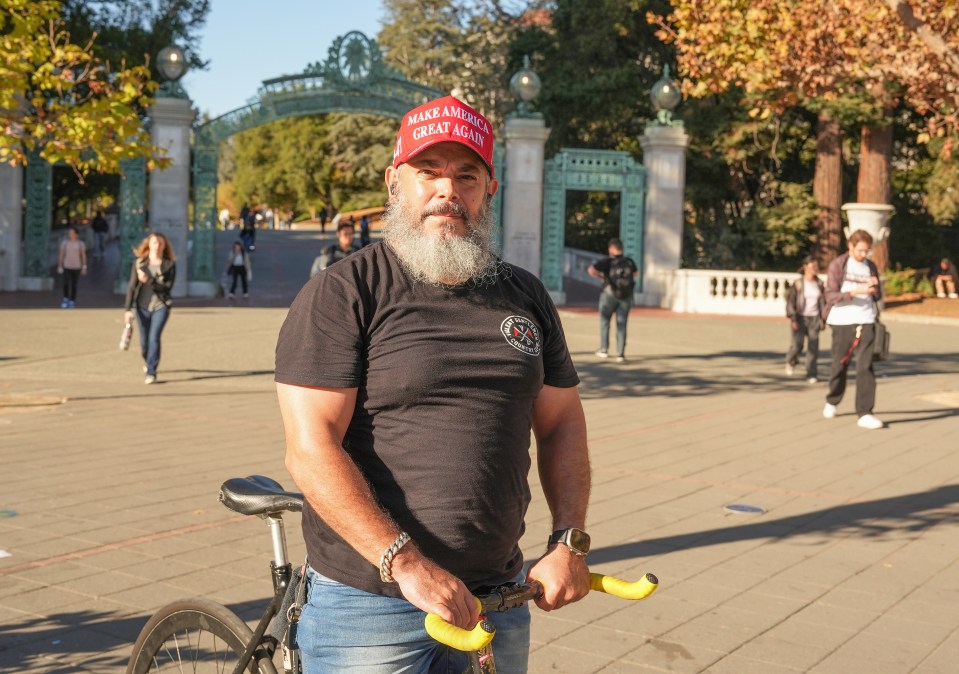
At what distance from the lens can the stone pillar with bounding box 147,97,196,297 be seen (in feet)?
81.7

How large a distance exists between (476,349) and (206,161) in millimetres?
23954

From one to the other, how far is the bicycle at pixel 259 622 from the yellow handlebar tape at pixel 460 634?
19 cm

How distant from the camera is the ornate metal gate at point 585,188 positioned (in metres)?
27.4

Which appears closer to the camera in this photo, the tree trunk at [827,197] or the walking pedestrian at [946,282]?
the walking pedestrian at [946,282]

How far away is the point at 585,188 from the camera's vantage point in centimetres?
2766

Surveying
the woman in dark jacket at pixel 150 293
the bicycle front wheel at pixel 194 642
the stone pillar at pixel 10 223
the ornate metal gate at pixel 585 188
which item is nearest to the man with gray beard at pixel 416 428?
the bicycle front wheel at pixel 194 642

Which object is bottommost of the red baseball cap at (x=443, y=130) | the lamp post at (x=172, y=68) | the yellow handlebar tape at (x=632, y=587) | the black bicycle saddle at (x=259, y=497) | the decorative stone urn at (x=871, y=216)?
the yellow handlebar tape at (x=632, y=587)

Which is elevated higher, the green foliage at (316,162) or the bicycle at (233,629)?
the green foliage at (316,162)

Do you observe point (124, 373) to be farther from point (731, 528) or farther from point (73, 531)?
point (731, 528)

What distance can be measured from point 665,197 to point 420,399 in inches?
1008

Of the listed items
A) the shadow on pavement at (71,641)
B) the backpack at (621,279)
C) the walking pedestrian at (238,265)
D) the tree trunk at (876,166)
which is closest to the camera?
the shadow on pavement at (71,641)

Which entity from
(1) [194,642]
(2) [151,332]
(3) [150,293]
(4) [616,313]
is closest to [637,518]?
(1) [194,642]

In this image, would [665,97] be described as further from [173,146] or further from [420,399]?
[420,399]

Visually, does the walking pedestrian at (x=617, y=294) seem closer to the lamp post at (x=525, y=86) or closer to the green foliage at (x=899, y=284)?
the lamp post at (x=525, y=86)
